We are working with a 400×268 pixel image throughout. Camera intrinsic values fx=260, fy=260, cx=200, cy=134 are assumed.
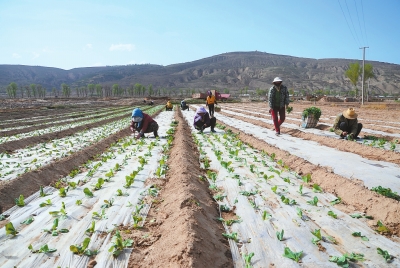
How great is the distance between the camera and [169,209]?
11.6ft

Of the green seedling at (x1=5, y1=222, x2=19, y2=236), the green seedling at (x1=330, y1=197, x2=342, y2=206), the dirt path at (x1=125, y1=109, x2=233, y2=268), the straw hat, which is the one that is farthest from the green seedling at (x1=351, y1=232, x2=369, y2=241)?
the straw hat

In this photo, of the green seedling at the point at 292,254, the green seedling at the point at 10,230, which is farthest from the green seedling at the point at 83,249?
the green seedling at the point at 292,254

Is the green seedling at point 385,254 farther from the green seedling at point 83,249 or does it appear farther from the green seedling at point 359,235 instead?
the green seedling at point 83,249

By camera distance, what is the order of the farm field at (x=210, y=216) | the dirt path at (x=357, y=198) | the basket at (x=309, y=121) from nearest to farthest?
the farm field at (x=210, y=216)
the dirt path at (x=357, y=198)
the basket at (x=309, y=121)

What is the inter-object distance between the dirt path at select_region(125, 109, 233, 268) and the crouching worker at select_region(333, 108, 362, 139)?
603 cm

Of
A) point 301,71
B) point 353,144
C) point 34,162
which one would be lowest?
point 34,162

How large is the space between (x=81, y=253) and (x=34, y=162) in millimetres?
5553

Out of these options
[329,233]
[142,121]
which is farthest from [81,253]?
[142,121]

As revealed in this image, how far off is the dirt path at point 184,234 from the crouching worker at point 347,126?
6.03 meters

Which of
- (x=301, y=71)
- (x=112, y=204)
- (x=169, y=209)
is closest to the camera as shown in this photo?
(x=169, y=209)

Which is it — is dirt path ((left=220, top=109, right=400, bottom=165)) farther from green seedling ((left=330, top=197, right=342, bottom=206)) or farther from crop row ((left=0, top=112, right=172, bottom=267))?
crop row ((left=0, top=112, right=172, bottom=267))

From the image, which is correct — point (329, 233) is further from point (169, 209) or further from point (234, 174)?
point (234, 174)

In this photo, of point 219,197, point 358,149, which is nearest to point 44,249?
point 219,197

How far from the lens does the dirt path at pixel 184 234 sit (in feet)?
7.80
